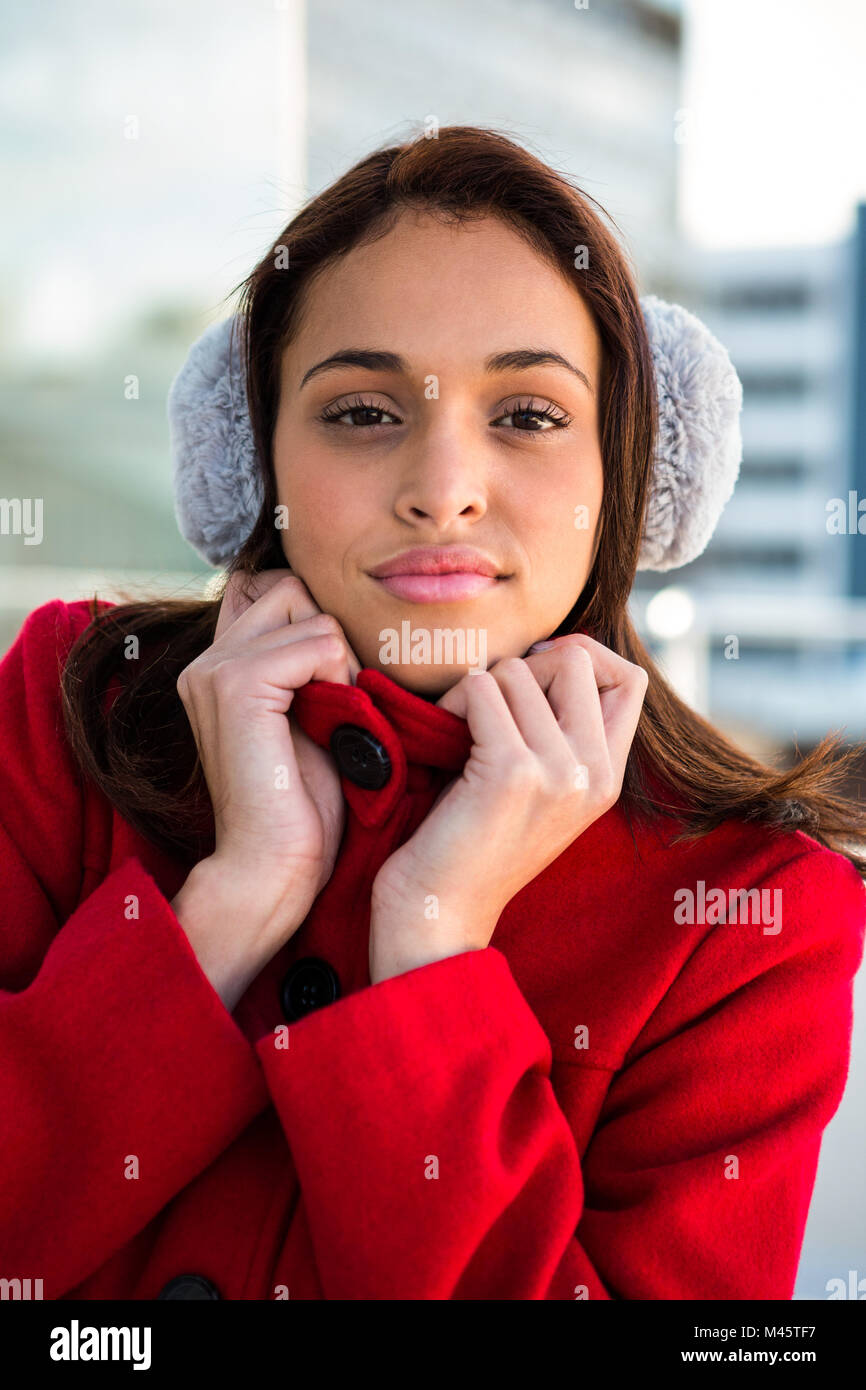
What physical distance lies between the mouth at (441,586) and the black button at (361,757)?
5.5 inches

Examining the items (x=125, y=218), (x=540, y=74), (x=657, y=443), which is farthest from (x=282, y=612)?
(x=540, y=74)

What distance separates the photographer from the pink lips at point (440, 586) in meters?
1.00

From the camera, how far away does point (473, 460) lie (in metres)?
0.99

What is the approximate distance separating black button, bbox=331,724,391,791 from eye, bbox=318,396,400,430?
309 mm

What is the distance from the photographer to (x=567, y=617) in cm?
126

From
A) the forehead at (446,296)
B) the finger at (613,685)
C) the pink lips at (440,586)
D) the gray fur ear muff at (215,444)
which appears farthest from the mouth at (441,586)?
the gray fur ear muff at (215,444)

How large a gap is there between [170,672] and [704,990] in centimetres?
71

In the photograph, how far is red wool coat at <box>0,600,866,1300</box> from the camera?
2.74 feet

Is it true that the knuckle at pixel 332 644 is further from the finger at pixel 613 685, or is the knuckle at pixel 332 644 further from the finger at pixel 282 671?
the finger at pixel 613 685

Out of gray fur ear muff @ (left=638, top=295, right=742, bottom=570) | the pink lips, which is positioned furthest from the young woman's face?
gray fur ear muff @ (left=638, top=295, right=742, bottom=570)

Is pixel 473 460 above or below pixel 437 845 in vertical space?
above

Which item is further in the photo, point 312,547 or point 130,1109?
point 312,547
